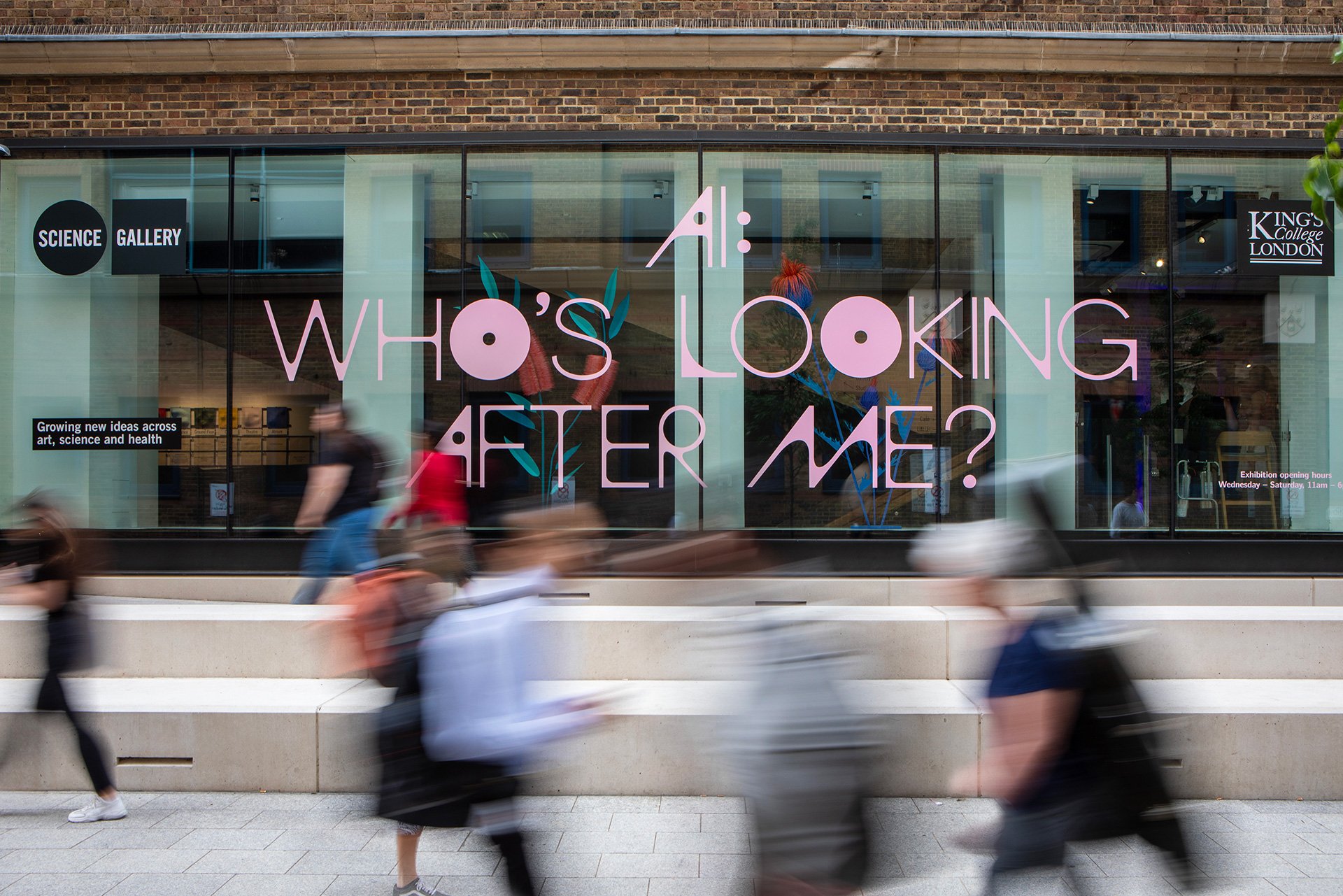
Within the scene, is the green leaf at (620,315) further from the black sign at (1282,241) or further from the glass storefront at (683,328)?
the black sign at (1282,241)

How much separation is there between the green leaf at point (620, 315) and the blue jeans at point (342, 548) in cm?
335

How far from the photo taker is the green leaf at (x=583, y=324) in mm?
8898

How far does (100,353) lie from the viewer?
29.6 ft

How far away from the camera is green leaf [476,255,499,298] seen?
8938 millimetres

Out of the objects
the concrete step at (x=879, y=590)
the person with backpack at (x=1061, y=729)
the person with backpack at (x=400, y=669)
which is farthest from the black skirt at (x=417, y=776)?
the concrete step at (x=879, y=590)

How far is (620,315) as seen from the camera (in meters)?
8.92

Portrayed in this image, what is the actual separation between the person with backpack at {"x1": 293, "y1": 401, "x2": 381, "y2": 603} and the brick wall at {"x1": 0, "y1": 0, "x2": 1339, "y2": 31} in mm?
4634

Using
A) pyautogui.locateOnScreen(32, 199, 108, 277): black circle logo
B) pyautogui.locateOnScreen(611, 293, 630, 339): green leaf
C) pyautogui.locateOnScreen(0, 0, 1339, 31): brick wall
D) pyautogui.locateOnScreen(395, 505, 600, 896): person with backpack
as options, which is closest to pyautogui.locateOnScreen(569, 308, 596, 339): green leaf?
pyautogui.locateOnScreen(611, 293, 630, 339): green leaf

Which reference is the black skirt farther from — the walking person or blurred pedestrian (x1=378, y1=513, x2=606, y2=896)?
the walking person

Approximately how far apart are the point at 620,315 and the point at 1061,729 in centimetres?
674

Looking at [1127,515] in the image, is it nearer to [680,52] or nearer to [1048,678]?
[680,52]

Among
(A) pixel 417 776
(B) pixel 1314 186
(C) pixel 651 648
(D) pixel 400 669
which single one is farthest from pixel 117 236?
(B) pixel 1314 186

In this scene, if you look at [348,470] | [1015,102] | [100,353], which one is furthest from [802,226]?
[100,353]

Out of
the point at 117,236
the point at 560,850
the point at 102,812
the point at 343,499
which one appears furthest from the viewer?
the point at 117,236
